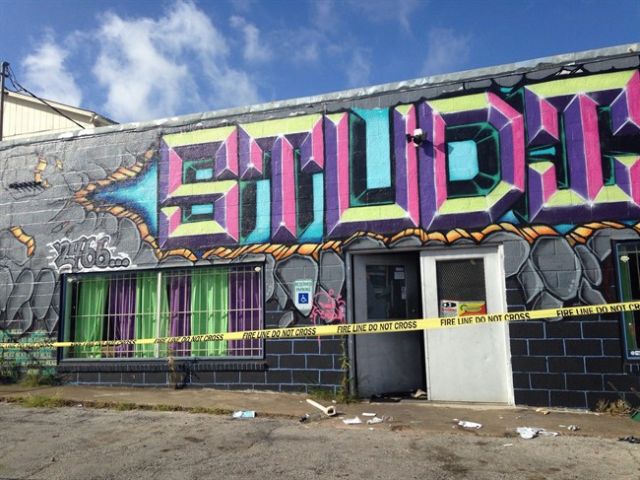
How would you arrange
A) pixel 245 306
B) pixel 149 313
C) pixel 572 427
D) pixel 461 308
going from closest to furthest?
pixel 572 427 → pixel 461 308 → pixel 245 306 → pixel 149 313

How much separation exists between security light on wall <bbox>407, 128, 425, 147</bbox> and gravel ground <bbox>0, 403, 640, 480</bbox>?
4.13 m

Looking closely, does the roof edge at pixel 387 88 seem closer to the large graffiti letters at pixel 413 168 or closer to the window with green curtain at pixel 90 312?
the large graffiti letters at pixel 413 168

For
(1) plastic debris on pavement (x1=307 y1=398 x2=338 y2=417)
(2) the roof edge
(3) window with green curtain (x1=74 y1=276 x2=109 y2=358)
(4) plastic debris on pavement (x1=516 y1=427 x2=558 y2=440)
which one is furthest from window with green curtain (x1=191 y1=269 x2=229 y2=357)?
(4) plastic debris on pavement (x1=516 y1=427 x2=558 y2=440)

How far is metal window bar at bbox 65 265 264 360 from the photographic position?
9031 mm

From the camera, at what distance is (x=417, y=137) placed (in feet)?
26.9

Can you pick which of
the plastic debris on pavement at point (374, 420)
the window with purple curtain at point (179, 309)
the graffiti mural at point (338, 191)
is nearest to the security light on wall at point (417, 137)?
the graffiti mural at point (338, 191)

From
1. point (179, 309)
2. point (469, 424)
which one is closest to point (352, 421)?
point (469, 424)

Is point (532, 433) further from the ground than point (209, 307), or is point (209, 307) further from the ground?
point (209, 307)

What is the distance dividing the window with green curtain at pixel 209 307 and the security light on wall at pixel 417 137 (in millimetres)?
3765

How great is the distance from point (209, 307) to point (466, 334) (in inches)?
168

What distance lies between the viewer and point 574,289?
24.5ft
